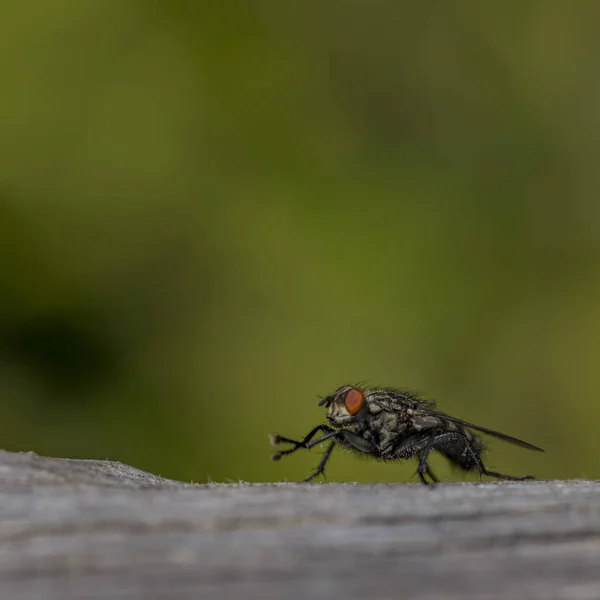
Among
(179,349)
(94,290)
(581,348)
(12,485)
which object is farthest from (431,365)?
(12,485)

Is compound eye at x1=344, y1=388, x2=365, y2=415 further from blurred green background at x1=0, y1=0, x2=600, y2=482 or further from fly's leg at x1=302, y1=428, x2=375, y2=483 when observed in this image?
blurred green background at x1=0, y1=0, x2=600, y2=482

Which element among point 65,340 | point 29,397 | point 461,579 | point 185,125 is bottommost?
point 461,579

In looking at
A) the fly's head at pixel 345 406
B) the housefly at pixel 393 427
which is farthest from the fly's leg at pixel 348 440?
the fly's head at pixel 345 406

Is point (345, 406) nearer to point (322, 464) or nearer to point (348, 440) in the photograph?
point (348, 440)

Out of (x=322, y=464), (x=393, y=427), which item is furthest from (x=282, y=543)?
(x=393, y=427)

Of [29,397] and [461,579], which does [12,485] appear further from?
[29,397]
